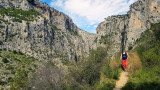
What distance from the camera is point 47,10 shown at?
341 ft

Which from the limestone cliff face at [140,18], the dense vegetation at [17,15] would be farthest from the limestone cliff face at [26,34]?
the limestone cliff face at [140,18]

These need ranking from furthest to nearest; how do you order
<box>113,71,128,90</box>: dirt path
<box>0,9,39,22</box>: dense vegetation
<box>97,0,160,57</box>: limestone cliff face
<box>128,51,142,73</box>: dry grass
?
1. <box>97,0,160,57</box>: limestone cliff face
2. <box>0,9,39,22</box>: dense vegetation
3. <box>128,51,142,73</box>: dry grass
4. <box>113,71,128,90</box>: dirt path

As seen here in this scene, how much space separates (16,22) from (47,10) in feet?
154

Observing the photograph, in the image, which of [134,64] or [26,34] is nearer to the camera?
[134,64]

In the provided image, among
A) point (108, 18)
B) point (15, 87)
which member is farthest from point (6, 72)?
point (108, 18)

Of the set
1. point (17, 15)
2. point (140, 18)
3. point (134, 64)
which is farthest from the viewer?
point (140, 18)

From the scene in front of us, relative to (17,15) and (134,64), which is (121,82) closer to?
(134,64)

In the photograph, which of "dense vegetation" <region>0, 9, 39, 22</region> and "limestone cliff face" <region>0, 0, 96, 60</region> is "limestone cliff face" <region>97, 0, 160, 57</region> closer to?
"limestone cliff face" <region>0, 0, 96, 60</region>

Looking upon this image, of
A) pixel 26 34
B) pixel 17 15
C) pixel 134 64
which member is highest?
pixel 17 15

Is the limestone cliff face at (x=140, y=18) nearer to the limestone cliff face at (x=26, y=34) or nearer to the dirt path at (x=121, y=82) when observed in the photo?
the limestone cliff face at (x=26, y=34)

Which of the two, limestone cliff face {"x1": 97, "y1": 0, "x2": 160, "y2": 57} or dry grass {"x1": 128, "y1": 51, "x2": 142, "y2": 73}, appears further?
limestone cliff face {"x1": 97, "y1": 0, "x2": 160, "y2": 57}

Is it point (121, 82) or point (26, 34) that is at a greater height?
point (26, 34)

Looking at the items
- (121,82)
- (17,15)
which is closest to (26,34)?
(17,15)

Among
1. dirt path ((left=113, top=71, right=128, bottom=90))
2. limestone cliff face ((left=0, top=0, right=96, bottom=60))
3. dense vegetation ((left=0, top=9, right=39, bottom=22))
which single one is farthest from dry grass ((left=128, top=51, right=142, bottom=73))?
dense vegetation ((left=0, top=9, right=39, bottom=22))
